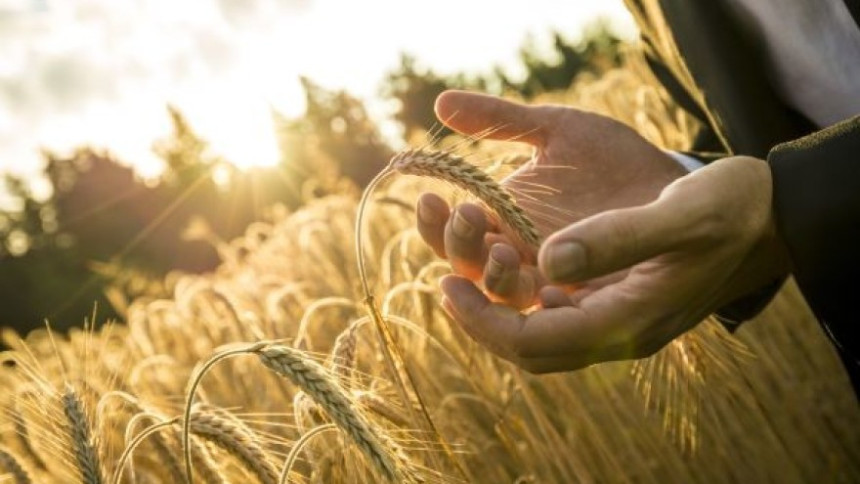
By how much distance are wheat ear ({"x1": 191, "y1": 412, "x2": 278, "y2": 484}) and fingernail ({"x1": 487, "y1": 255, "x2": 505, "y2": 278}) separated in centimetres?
45

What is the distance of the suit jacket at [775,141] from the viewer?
1205 millimetres

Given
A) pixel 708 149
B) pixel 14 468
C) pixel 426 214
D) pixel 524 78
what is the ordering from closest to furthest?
pixel 14 468 → pixel 426 214 → pixel 708 149 → pixel 524 78

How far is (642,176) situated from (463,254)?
472mm

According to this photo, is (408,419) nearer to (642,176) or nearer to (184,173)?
(642,176)

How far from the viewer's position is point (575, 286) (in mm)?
1443

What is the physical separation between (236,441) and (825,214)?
96cm

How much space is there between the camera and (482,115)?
157cm

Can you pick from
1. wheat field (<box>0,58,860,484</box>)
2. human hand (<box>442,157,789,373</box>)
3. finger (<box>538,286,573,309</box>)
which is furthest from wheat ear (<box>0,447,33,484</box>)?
finger (<box>538,286,573,309</box>)

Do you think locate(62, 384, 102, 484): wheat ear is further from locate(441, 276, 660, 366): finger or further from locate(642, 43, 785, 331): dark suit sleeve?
locate(642, 43, 785, 331): dark suit sleeve

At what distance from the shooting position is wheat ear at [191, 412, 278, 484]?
47.3 inches

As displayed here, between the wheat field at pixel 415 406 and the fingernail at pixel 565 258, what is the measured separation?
1.03 ft

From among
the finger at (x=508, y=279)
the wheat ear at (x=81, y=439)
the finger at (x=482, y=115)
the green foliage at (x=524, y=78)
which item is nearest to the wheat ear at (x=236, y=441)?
the wheat ear at (x=81, y=439)

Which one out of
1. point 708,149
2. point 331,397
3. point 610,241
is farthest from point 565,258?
point 708,149

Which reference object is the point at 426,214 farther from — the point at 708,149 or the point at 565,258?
the point at 708,149
